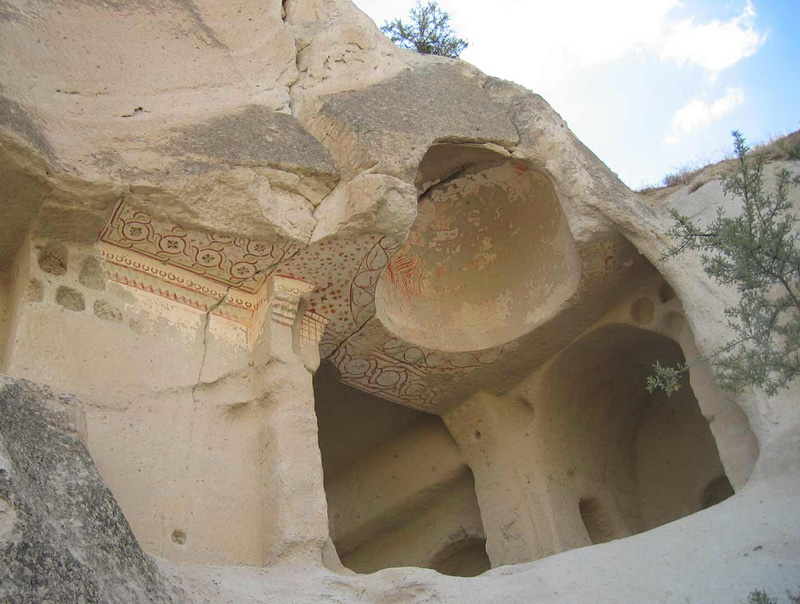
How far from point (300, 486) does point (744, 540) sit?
7.35 ft

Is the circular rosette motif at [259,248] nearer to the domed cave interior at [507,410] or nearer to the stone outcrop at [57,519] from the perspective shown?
the domed cave interior at [507,410]

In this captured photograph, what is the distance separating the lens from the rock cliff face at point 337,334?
4.95m

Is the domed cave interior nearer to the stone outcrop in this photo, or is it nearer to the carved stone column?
the carved stone column

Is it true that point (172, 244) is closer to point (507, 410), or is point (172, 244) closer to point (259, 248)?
point (259, 248)

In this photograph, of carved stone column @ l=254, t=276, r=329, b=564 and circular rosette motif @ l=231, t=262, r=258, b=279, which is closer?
carved stone column @ l=254, t=276, r=329, b=564

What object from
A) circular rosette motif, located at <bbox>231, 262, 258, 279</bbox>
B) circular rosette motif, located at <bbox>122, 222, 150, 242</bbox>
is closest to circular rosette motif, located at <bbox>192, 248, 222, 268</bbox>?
circular rosette motif, located at <bbox>231, 262, 258, 279</bbox>

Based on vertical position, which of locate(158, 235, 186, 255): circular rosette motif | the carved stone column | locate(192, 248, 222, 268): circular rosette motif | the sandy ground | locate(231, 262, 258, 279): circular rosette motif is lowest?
the sandy ground

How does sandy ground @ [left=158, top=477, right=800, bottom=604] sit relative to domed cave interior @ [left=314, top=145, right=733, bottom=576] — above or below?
below

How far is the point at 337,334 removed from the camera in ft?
23.0

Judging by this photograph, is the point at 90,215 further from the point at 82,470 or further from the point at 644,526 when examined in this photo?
the point at 644,526

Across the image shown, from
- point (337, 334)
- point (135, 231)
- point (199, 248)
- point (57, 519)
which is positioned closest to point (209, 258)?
point (199, 248)

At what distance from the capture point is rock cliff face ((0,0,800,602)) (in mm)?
4949

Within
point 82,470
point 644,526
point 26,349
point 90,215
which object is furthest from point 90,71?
point 644,526

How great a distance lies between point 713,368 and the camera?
6.37 meters
